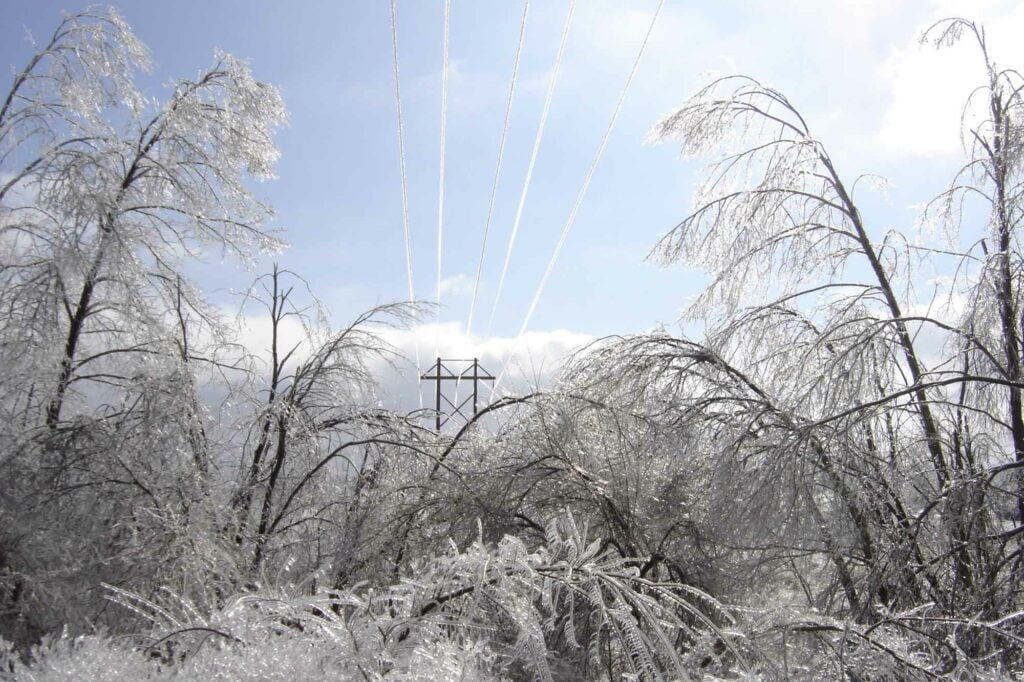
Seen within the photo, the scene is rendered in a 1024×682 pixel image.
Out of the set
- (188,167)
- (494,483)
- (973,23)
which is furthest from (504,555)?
(973,23)

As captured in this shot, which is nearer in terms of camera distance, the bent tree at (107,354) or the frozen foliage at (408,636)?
the frozen foliage at (408,636)

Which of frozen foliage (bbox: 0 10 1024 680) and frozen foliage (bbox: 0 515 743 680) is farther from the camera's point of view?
frozen foliage (bbox: 0 10 1024 680)

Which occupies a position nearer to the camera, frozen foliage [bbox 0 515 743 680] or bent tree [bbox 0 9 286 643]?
frozen foliage [bbox 0 515 743 680]

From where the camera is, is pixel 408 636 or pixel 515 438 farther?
pixel 515 438

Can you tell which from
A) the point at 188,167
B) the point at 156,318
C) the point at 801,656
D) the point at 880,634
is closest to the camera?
the point at 880,634

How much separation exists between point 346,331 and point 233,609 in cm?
455

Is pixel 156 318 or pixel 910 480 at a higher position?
pixel 156 318

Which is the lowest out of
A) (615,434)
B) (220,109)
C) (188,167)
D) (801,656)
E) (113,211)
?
(801,656)

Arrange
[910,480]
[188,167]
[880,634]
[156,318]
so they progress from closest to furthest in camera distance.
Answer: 1. [880,634]
2. [910,480]
3. [156,318]
4. [188,167]

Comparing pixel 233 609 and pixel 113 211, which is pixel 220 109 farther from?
pixel 233 609

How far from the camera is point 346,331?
21.8ft

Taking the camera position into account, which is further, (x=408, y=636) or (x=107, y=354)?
(x=107, y=354)

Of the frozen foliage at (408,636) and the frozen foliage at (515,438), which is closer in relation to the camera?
the frozen foliage at (408,636)

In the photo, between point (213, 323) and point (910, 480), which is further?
point (213, 323)
